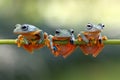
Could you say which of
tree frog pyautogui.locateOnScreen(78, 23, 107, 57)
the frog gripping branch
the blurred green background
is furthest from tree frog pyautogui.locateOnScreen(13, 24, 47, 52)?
the blurred green background

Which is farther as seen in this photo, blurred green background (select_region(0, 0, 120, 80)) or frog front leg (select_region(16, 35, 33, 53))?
blurred green background (select_region(0, 0, 120, 80))

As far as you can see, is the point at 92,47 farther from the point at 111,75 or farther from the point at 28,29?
the point at 111,75

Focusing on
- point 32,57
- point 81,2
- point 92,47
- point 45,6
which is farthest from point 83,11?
point 92,47

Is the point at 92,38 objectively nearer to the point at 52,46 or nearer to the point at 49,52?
the point at 52,46

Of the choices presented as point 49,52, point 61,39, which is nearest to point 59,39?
point 61,39

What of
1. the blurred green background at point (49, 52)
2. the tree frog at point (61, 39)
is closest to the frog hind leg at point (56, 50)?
the tree frog at point (61, 39)

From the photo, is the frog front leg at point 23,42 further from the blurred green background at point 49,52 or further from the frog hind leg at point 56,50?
the blurred green background at point 49,52

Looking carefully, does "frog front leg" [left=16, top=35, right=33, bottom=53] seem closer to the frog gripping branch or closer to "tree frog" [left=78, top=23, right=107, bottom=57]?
the frog gripping branch
